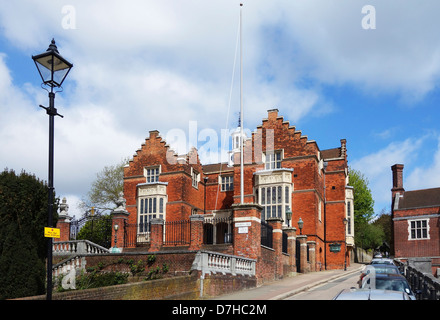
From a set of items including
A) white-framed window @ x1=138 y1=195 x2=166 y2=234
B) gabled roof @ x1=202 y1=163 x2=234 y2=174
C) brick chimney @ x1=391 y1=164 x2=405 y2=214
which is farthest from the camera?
brick chimney @ x1=391 y1=164 x2=405 y2=214

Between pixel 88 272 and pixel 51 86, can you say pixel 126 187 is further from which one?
pixel 51 86

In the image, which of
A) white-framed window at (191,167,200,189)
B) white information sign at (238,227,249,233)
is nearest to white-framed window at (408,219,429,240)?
white-framed window at (191,167,200,189)

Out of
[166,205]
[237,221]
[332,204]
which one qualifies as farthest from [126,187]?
[237,221]

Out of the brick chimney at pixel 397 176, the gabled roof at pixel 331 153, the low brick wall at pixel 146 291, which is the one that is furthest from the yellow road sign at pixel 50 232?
the brick chimney at pixel 397 176

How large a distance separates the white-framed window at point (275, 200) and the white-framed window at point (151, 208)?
9.01m

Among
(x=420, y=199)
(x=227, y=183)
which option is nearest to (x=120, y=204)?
(x=227, y=183)

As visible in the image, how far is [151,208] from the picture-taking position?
41156 mm

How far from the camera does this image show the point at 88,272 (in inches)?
910

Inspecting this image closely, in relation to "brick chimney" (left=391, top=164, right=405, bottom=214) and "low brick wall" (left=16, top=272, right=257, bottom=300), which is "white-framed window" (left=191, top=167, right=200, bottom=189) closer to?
"low brick wall" (left=16, top=272, right=257, bottom=300)

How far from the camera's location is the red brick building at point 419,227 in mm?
51156

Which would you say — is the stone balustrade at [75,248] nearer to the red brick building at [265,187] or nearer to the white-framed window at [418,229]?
the red brick building at [265,187]

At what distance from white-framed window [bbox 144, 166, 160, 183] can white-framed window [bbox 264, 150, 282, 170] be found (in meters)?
10.1

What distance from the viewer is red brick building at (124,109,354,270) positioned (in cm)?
3816
